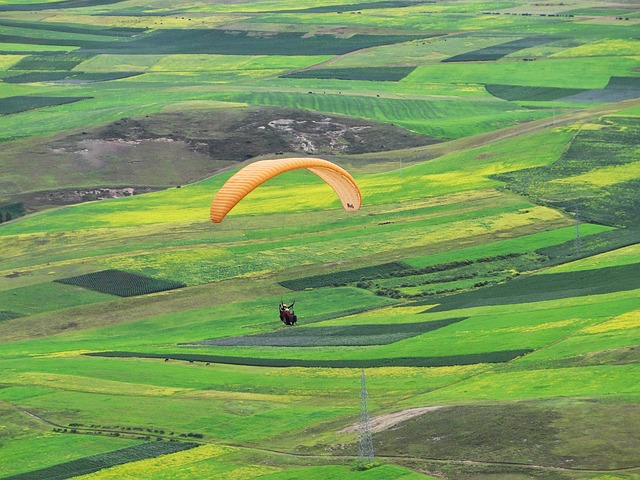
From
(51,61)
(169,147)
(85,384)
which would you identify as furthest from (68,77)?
(85,384)

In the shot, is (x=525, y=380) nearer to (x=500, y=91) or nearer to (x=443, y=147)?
(x=443, y=147)

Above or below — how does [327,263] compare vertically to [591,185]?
below

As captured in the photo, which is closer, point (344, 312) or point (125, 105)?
point (344, 312)

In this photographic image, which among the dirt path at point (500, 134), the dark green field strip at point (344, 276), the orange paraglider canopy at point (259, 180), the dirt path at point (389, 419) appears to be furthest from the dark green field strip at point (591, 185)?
the dirt path at point (389, 419)

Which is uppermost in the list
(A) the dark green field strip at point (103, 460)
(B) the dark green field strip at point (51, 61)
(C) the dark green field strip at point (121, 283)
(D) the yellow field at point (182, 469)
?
(B) the dark green field strip at point (51, 61)

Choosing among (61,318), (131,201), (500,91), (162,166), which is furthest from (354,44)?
(61,318)

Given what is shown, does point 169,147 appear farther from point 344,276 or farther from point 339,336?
point 339,336

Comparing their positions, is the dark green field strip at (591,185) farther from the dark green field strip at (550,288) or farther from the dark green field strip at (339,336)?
the dark green field strip at (339,336)
